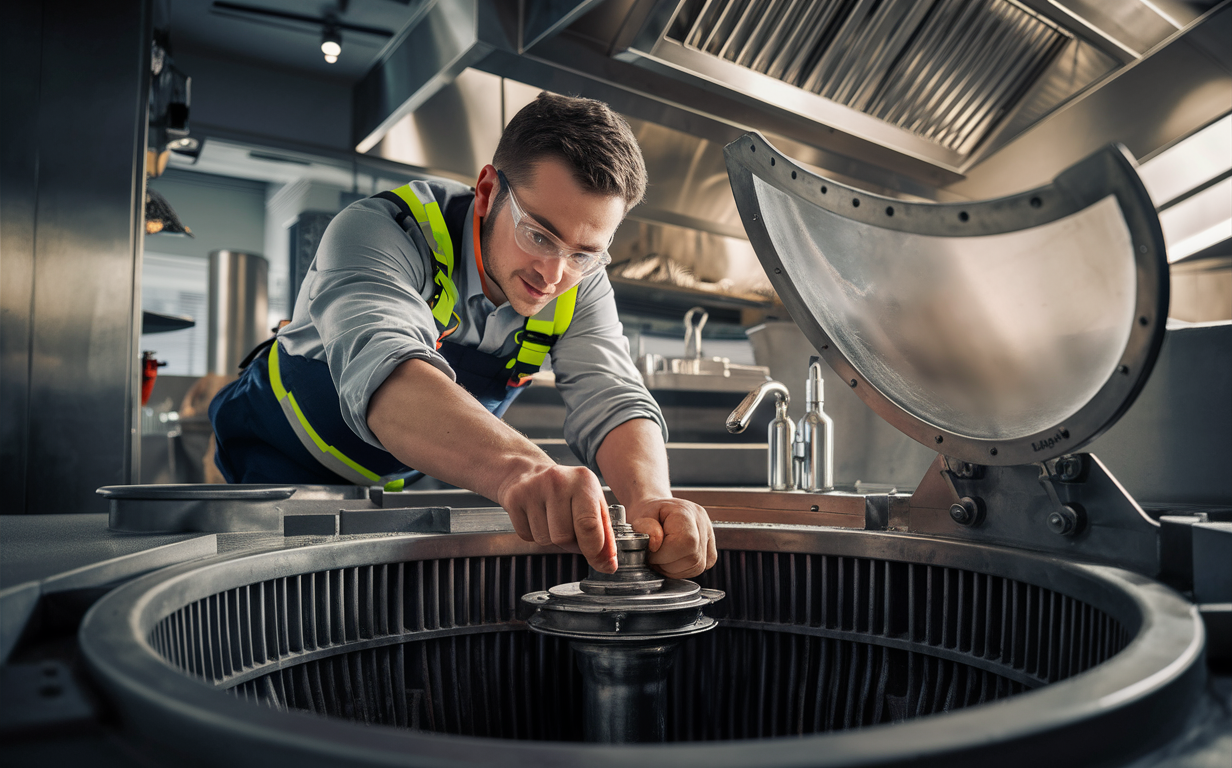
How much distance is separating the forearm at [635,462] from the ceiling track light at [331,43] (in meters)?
2.77

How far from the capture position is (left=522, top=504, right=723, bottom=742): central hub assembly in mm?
759

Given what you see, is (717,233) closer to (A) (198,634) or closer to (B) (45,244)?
(B) (45,244)

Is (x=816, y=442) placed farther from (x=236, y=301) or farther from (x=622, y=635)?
(x=236, y=301)

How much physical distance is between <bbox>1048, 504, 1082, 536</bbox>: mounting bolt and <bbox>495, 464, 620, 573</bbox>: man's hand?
41cm

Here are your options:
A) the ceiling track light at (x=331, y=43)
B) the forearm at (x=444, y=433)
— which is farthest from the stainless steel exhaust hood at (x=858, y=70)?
the forearm at (x=444, y=433)

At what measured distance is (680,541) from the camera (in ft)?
2.85

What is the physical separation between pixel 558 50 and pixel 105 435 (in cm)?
196

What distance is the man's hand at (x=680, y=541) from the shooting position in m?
0.87

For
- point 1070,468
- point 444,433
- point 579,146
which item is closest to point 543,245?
point 579,146

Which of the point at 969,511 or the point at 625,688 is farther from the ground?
the point at 969,511

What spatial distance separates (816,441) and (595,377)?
63cm

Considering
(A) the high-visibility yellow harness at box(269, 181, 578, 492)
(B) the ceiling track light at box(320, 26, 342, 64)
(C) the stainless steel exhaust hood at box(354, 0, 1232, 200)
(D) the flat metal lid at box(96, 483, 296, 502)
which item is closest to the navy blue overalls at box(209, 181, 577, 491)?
(A) the high-visibility yellow harness at box(269, 181, 578, 492)

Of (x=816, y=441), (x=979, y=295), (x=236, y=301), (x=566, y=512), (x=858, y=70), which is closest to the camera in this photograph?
(x=979, y=295)

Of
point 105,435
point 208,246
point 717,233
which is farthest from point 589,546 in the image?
point 208,246
